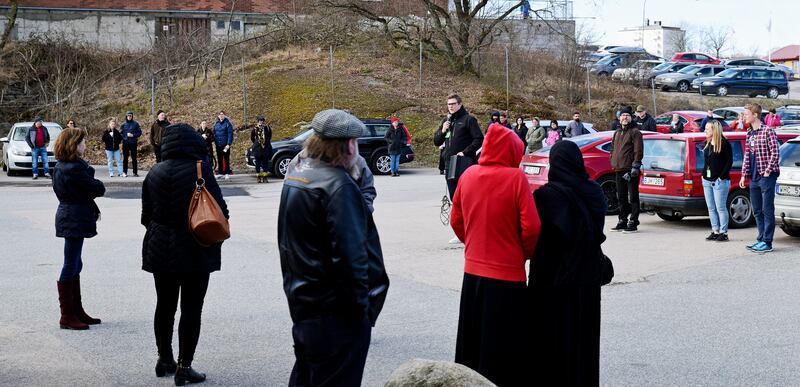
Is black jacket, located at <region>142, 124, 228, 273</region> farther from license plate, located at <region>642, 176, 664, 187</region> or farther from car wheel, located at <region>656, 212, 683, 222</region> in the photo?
car wheel, located at <region>656, 212, 683, 222</region>

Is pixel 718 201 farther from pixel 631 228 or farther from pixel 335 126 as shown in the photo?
pixel 335 126

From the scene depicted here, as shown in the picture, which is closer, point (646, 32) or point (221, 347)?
point (221, 347)

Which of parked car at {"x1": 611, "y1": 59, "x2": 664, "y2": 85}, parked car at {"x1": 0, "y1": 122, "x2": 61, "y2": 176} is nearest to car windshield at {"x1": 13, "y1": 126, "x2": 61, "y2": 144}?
parked car at {"x1": 0, "y1": 122, "x2": 61, "y2": 176}

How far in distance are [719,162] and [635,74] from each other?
36.9m

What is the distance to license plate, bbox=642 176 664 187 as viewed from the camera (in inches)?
597

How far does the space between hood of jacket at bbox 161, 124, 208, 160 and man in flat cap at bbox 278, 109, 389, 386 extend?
2.22 meters

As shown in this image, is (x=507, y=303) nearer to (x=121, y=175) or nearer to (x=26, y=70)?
(x=121, y=175)

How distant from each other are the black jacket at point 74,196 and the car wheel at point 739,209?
10612 mm

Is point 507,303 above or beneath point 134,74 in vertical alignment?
beneath

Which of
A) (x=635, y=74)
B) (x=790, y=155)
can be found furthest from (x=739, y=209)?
(x=635, y=74)

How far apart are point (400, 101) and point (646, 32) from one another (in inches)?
3074

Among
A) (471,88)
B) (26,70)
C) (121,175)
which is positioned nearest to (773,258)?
(121,175)

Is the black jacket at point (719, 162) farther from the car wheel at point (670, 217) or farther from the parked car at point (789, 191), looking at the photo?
the car wheel at point (670, 217)

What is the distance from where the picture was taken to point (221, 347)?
770 cm
